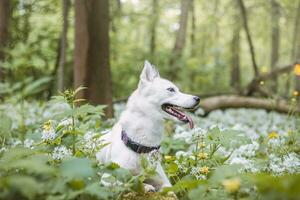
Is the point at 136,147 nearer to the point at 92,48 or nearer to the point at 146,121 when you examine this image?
the point at 146,121

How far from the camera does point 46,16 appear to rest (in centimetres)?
1288

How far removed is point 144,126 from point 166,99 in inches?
12.4

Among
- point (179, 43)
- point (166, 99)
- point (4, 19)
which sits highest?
point (4, 19)

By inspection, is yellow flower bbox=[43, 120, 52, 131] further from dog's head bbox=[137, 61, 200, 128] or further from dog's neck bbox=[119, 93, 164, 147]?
dog's head bbox=[137, 61, 200, 128]

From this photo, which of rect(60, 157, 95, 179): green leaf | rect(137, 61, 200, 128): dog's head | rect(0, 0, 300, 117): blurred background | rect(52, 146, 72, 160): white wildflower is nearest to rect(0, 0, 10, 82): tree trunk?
rect(0, 0, 300, 117): blurred background

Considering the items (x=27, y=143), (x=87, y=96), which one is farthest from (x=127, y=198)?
(x=87, y=96)

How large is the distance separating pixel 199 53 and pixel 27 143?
21701mm

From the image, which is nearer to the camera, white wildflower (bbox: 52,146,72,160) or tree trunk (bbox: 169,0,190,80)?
white wildflower (bbox: 52,146,72,160)

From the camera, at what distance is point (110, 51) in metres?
11.9

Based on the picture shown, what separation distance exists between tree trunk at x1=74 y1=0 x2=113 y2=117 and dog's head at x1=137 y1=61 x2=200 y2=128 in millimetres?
3534

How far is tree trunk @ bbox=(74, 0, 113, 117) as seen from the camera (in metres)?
7.57

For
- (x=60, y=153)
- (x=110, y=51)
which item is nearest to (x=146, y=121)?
(x=60, y=153)

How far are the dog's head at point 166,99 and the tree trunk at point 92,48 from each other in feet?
11.6

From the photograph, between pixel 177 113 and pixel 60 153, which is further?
pixel 177 113
